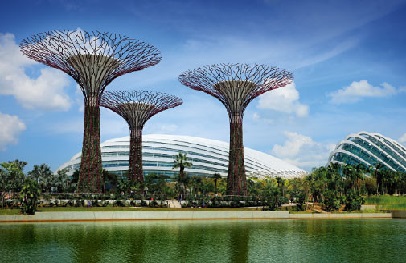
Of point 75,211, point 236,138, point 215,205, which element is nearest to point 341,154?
point 236,138

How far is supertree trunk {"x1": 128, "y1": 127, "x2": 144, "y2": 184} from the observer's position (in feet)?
226

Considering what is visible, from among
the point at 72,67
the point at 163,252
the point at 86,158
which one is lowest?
the point at 163,252

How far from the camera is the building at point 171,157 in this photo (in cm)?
10506

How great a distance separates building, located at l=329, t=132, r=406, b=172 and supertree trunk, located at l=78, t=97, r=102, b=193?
75429 mm

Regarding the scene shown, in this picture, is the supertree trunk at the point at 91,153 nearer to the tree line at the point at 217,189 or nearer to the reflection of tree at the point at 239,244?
the tree line at the point at 217,189

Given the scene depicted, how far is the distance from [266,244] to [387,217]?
107ft

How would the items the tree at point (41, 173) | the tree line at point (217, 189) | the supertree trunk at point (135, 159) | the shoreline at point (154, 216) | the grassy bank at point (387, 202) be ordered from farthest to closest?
the tree at point (41, 173) < the supertree trunk at point (135, 159) < the grassy bank at point (387, 202) < the tree line at point (217, 189) < the shoreline at point (154, 216)

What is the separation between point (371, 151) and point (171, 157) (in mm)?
46798

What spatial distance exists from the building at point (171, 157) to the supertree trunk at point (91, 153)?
4886 cm

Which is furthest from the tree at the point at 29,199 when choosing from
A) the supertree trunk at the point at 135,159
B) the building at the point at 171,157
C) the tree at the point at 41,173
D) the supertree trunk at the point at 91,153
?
the building at the point at 171,157

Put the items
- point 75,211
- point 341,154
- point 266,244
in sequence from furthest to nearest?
1. point 341,154
2. point 75,211
3. point 266,244

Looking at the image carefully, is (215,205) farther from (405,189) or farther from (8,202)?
(405,189)

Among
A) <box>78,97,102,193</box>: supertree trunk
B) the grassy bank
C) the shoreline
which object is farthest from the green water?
the grassy bank

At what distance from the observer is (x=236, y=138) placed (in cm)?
6025
